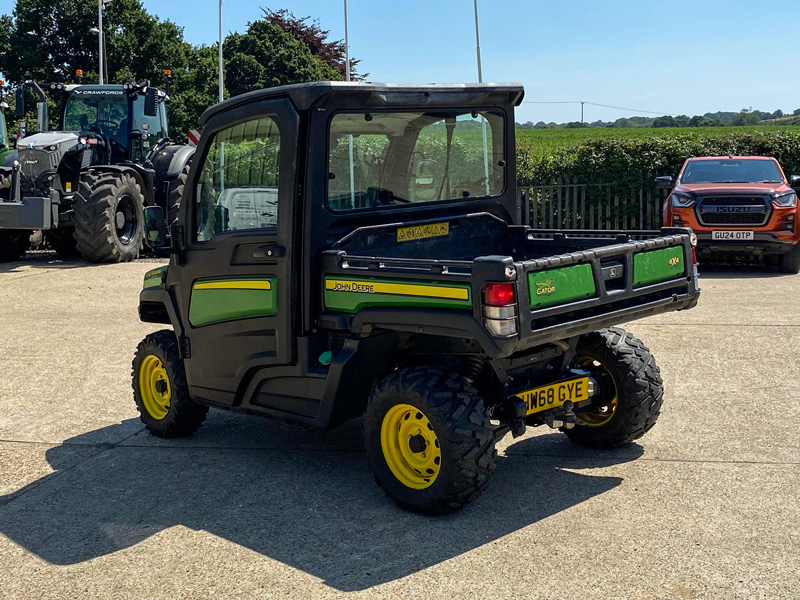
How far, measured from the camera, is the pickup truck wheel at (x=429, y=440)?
4.56 meters

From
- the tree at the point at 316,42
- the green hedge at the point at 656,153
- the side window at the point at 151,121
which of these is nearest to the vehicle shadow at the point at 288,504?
the side window at the point at 151,121

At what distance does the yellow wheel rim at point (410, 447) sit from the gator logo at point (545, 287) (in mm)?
831

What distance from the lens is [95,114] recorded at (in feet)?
54.0

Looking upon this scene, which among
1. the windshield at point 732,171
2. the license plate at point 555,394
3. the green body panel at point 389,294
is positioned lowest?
the license plate at point 555,394

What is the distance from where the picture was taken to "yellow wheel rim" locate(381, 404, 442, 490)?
187 inches

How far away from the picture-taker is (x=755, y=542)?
14.0 ft

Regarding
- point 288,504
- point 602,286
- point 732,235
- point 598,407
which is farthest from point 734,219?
point 288,504

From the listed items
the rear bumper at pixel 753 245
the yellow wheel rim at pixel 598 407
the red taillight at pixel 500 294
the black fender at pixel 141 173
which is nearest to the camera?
the red taillight at pixel 500 294

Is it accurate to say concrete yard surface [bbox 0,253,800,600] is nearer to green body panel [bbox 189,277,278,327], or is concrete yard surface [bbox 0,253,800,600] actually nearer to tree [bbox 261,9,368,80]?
green body panel [bbox 189,277,278,327]

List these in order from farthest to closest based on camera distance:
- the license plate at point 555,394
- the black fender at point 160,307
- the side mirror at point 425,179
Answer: the black fender at point 160,307 → the side mirror at point 425,179 → the license plate at point 555,394

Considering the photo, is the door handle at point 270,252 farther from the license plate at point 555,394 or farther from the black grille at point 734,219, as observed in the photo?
the black grille at point 734,219

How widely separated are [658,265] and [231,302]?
2419mm

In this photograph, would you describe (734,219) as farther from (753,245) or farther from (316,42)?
(316,42)

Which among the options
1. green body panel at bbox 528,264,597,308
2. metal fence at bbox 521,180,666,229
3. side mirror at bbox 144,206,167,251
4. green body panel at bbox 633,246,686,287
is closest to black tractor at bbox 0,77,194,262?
metal fence at bbox 521,180,666,229
